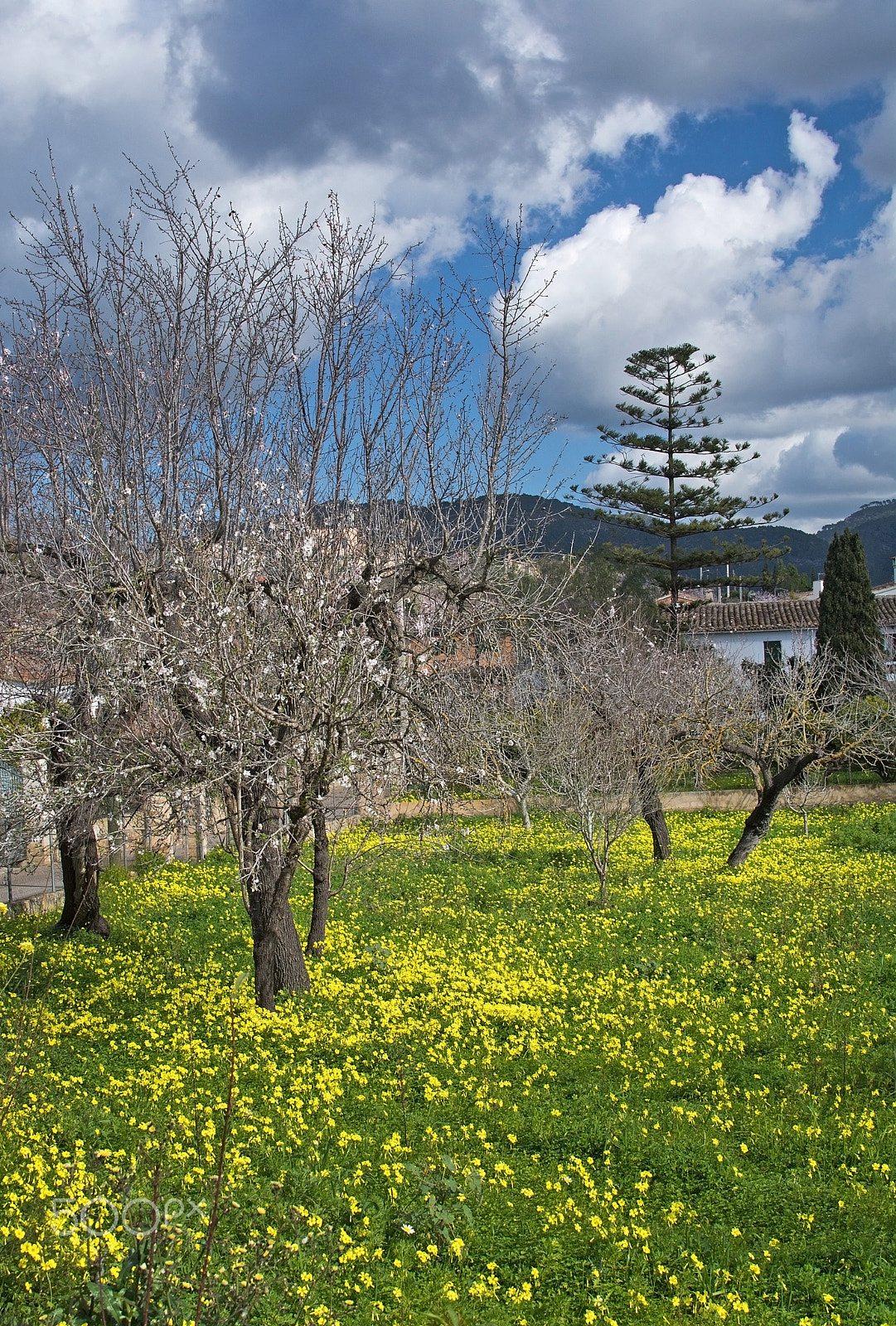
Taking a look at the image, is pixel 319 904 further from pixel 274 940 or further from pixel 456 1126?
pixel 456 1126

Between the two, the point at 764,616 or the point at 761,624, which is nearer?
the point at 761,624

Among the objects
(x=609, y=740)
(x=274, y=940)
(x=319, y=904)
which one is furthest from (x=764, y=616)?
(x=274, y=940)

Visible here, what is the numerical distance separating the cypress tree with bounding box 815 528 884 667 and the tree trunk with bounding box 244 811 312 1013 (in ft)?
83.0

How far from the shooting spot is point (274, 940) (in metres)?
8.16

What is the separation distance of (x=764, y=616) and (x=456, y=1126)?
125 ft

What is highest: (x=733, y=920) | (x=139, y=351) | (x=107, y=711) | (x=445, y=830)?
(x=139, y=351)

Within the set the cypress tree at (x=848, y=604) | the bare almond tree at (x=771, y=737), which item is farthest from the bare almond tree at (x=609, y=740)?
the cypress tree at (x=848, y=604)

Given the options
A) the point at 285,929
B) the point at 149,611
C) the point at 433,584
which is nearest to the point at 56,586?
the point at 149,611

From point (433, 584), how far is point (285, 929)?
→ 322cm

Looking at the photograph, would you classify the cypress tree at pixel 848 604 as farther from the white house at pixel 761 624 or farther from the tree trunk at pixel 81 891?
the tree trunk at pixel 81 891

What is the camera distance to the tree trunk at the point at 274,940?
26.1 feet

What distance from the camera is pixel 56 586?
716cm

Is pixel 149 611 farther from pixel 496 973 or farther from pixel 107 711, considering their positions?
pixel 496 973

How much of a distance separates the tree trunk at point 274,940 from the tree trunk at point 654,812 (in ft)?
23.9
